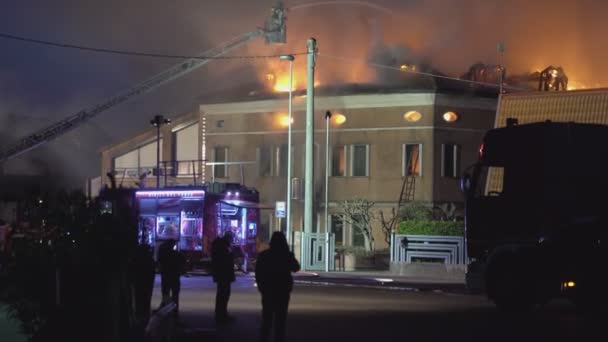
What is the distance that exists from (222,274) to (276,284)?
4485 millimetres

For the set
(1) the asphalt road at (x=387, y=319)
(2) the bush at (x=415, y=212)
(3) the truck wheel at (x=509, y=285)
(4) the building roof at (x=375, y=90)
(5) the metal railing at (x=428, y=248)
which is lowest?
(1) the asphalt road at (x=387, y=319)

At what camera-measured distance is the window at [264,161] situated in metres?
53.1

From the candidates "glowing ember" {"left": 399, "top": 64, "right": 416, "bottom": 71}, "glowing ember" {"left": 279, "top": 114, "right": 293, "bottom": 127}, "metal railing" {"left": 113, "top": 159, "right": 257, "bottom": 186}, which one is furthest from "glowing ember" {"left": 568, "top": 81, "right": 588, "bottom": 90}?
"metal railing" {"left": 113, "top": 159, "right": 257, "bottom": 186}

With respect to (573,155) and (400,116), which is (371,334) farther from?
(400,116)

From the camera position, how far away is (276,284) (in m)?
14.9

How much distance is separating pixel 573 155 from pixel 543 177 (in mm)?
750

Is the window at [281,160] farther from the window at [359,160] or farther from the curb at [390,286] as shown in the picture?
the curb at [390,286]

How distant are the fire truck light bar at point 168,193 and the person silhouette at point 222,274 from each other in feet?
56.6

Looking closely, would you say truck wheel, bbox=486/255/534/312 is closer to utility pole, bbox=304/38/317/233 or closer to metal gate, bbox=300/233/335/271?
utility pole, bbox=304/38/317/233

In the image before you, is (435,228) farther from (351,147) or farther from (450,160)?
(351,147)

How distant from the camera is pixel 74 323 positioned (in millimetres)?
10555

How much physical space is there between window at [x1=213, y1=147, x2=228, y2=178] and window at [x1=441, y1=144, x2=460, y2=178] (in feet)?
36.5

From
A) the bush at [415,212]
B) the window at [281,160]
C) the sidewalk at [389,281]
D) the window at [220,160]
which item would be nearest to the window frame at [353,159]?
the window at [281,160]

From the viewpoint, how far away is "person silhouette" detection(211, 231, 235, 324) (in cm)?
1894
